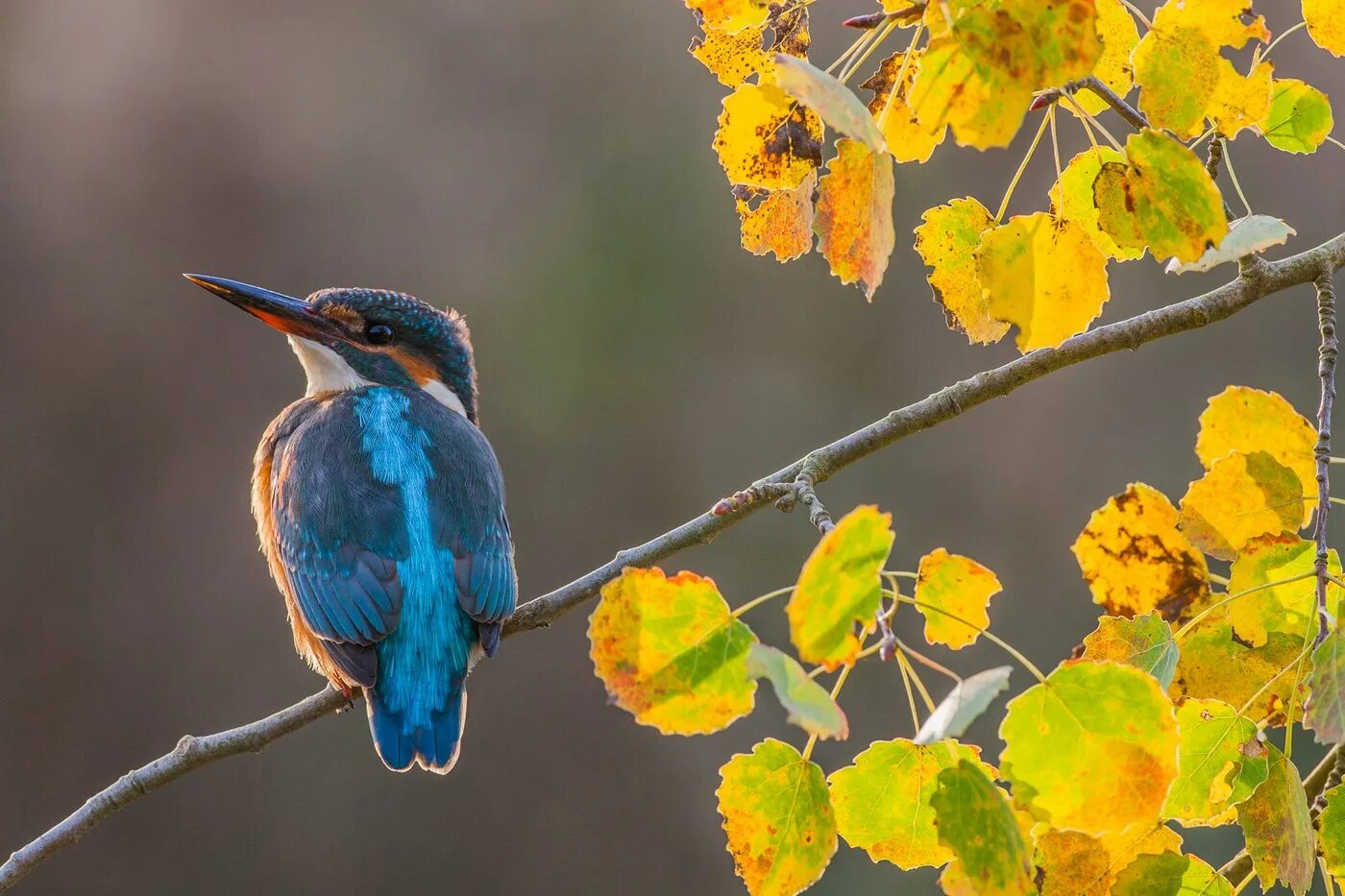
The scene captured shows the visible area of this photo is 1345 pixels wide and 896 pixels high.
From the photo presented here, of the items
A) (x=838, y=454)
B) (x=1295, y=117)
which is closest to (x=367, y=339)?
(x=838, y=454)

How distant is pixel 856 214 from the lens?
998mm

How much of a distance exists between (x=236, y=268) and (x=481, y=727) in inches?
85.8

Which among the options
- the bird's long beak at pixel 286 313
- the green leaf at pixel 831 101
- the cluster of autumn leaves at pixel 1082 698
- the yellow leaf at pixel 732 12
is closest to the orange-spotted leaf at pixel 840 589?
the cluster of autumn leaves at pixel 1082 698

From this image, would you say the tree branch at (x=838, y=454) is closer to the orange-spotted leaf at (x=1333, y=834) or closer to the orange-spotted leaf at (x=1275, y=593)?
the orange-spotted leaf at (x=1275, y=593)

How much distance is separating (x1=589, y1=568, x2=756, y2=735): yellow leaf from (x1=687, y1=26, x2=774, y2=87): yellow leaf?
0.43 meters

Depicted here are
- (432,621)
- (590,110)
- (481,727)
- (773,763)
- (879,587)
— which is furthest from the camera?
(590,110)

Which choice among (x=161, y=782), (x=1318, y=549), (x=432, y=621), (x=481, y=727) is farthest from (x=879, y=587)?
(x=481, y=727)

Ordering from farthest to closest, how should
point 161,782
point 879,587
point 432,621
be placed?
point 432,621
point 161,782
point 879,587

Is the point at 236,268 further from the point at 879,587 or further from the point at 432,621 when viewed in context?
the point at 879,587

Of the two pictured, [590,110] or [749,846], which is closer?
[749,846]

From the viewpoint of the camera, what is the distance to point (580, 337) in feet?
19.6

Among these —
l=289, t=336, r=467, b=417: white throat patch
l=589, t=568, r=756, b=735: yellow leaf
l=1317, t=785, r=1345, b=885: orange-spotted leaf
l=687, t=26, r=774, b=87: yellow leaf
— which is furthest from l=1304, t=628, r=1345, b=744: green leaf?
l=289, t=336, r=467, b=417: white throat patch

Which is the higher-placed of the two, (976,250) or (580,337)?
(976,250)

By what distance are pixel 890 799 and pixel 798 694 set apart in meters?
0.23
